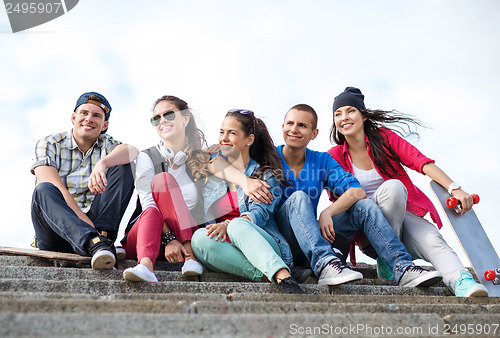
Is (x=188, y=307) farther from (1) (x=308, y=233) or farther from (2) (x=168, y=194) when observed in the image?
(2) (x=168, y=194)

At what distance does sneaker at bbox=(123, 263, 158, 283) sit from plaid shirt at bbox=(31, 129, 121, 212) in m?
1.10

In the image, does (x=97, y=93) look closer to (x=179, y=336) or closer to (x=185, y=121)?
(x=185, y=121)

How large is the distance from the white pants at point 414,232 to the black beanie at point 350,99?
1022 mm

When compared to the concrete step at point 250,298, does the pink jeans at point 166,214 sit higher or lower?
higher

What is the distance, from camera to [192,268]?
9.24ft

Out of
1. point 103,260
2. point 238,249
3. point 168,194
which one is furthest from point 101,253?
point 238,249

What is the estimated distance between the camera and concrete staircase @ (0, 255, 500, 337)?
5.06 ft

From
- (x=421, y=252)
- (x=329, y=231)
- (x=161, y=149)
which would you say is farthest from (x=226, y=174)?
(x=421, y=252)

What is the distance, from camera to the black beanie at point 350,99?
4195 mm

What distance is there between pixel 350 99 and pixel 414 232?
1310 millimetres

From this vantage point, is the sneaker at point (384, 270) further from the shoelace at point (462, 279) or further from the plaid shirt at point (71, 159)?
the plaid shirt at point (71, 159)

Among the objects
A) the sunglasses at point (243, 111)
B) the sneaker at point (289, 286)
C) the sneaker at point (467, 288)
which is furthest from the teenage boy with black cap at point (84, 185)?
the sneaker at point (467, 288)

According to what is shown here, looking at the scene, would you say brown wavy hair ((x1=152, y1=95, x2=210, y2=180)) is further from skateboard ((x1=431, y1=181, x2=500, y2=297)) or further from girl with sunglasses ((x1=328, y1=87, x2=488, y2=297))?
skateboard ((x1=431, y1=181, x2=500, y2=297))

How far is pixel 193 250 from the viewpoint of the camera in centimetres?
304
